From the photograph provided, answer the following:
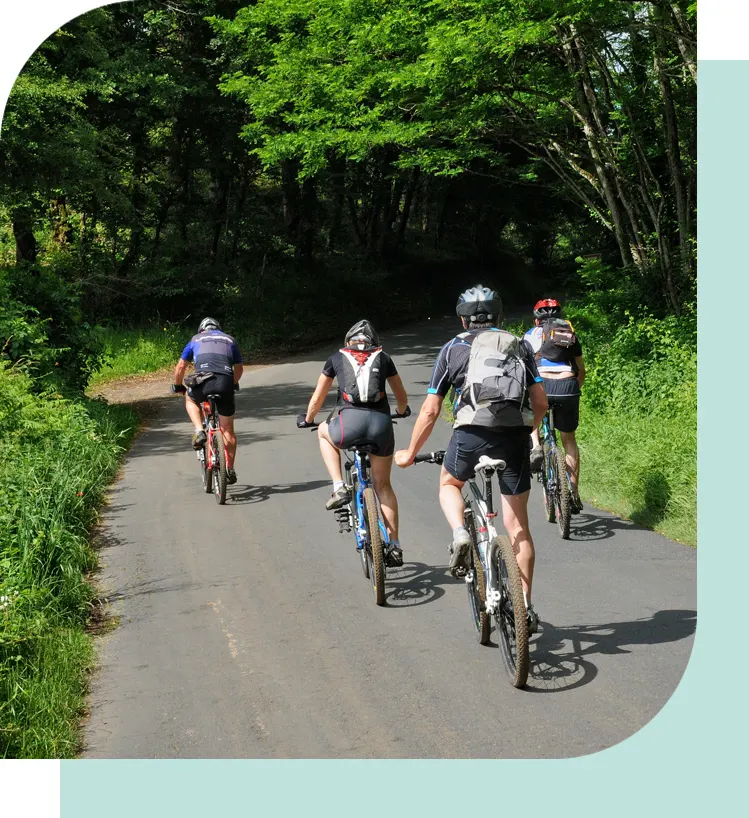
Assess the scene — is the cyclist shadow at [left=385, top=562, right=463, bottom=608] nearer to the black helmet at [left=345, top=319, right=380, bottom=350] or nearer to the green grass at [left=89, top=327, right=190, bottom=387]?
the black helmet at [left=345, top=319, right=380, bottom=350]

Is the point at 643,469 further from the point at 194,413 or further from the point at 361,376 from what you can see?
the point at 194,413

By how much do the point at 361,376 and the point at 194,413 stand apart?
277 cm

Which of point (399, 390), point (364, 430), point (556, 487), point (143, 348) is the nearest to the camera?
point (364, 430)

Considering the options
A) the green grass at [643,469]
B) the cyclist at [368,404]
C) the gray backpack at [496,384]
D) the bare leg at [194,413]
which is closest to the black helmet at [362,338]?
the cyclist at [368,404]

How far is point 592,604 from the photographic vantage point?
4.80m

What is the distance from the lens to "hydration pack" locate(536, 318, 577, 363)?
636 centimetres

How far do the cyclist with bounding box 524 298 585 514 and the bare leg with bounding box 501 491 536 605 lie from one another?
1911mm

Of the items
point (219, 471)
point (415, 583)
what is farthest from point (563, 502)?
point (219, 471)

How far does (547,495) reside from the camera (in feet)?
20.2

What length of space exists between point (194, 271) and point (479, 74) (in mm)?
3686

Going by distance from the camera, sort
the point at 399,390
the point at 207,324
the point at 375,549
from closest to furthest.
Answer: the point at 375,549, the point at 399,390, the point at 207,324

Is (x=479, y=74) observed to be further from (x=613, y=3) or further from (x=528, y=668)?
(x=528, y=668)

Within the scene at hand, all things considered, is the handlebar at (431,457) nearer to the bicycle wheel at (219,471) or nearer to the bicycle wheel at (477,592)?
the bicycle wheel at (477,592)

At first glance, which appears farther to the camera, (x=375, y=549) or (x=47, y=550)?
(x=47, y=550)
